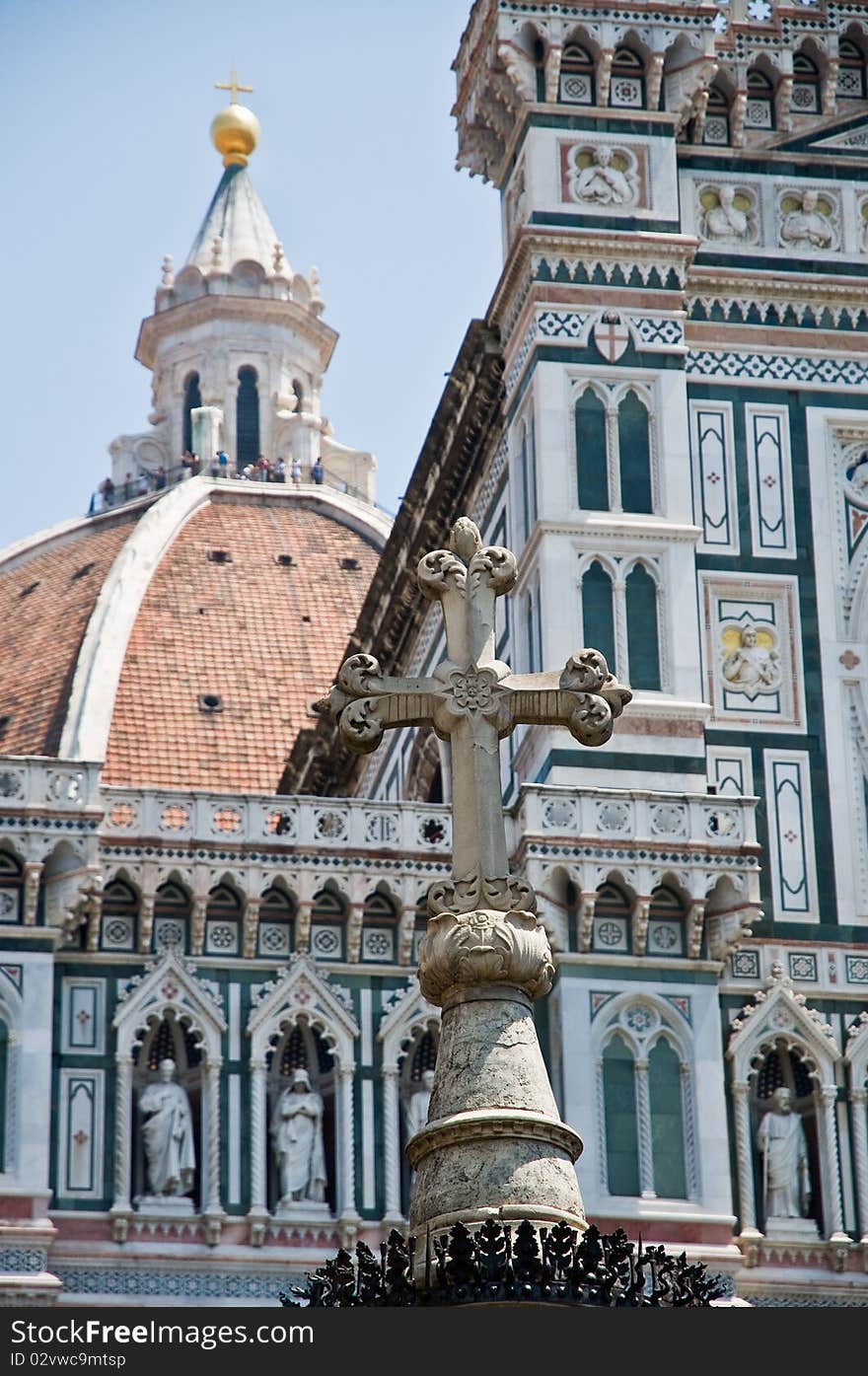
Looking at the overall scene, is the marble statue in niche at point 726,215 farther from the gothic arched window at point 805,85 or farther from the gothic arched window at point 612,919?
the gothic arched window at point 612,919

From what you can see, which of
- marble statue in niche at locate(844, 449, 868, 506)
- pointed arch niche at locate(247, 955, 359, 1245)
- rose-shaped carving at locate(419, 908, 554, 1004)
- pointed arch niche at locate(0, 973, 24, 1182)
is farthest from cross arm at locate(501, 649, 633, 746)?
marble statue in niche at locate(844, 449, 868, 506)

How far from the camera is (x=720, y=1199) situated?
76.8ft

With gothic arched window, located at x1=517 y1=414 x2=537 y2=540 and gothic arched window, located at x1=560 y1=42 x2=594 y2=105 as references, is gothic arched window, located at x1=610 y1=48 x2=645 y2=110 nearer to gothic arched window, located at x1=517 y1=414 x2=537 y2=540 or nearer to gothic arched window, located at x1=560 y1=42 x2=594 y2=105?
gothic arched window, located at x1=560 y1=42 x2=594 y2=105

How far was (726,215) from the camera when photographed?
1061 inches

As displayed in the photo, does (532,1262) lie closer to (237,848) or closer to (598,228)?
(237,848)

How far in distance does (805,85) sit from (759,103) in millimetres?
A: 536

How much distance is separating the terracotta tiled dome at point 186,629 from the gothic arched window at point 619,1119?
26.8 m

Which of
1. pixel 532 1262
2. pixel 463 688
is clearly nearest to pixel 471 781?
pixel 463 688

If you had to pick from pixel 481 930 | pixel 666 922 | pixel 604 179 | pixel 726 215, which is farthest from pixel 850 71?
pixel 481 930

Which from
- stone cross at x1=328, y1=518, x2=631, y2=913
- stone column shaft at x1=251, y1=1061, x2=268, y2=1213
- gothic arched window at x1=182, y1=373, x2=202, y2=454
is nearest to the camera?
stone cross at x1=328, y1=518, x2=631, y2=913

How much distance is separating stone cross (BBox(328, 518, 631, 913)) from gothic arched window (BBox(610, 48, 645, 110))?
16111 mm

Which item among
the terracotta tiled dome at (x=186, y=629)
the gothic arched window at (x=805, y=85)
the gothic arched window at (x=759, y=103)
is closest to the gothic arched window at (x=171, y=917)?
the gothic arched window at (x=759, y=103)

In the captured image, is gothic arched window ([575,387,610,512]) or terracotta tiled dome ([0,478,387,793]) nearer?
gothic arched window ([575,387,610,512])

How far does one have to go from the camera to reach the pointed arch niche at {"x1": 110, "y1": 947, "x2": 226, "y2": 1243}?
23547mm
